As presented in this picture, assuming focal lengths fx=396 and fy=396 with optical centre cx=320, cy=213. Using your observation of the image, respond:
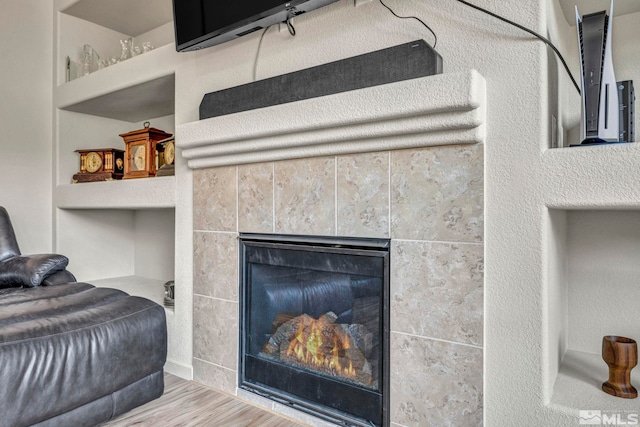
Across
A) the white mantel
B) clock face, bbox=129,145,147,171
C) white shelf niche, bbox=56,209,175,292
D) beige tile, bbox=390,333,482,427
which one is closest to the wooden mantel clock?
clock face, bbox=129,145,147,171

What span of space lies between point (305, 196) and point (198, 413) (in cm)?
111

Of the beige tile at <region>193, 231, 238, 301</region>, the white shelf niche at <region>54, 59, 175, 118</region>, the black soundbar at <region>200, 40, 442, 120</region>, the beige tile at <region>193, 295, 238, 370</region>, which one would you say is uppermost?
the white shelf niche at <region>54, 59, 175, 118</region>

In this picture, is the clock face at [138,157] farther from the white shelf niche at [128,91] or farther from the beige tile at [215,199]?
the beige tile at [215,199]

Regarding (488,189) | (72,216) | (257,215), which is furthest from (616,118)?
(72,216)

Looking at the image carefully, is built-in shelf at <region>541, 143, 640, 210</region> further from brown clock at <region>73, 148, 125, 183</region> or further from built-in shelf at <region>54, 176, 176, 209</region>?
brown clock at <region>73, 148, 125, 183</region>

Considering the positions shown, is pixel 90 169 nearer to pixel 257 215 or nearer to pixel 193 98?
pixel 193 98

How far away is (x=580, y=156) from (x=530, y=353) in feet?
2.09

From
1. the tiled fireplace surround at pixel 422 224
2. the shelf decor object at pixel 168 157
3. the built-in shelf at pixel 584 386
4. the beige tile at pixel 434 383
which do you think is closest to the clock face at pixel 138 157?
the shelf decor object at pixel 168 157

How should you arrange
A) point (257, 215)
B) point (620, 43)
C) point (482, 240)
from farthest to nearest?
point (257, 215) < point (620, 43) < point (482, 240)

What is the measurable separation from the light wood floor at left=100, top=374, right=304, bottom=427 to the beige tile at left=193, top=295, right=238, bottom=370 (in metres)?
0.17

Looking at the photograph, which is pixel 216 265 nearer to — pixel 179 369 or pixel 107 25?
pixel 179 369

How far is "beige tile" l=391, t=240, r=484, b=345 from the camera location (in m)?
1.34

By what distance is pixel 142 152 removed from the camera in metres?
2.65

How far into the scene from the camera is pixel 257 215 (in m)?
1.90
